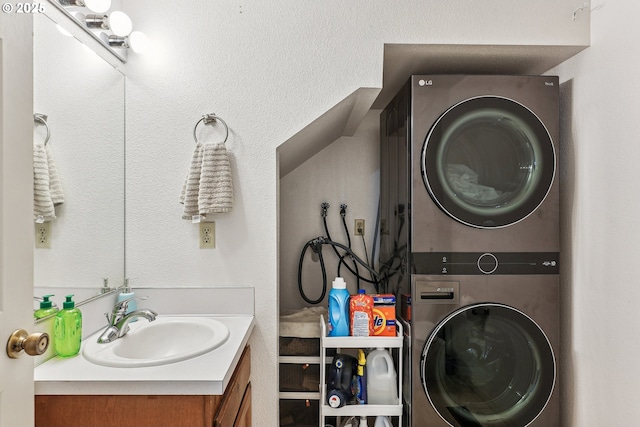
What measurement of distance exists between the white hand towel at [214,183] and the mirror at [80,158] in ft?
1.30

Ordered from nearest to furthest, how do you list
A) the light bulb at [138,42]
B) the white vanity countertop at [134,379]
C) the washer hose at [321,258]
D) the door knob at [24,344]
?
the door knob at [24,344]
the white vanity countertop at [134,379]
the light bulb at [138,42]
the washer hose at [321,258]

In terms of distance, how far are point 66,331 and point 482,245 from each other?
1.63 metres

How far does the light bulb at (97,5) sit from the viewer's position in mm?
1410

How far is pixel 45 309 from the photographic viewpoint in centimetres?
127

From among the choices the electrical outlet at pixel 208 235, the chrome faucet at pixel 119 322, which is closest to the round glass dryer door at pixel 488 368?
the electrical outlet at pixel 208 235

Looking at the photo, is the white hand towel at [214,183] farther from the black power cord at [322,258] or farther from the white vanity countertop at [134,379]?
the black power cord at [322,258]

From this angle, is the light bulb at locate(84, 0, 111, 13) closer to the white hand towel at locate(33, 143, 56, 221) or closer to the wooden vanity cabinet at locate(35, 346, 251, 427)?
the white hand towel at locate(33, 143, 56, 221)

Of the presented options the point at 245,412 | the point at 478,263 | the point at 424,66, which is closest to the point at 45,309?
the point at 245,412

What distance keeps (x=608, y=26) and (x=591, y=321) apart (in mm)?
1234

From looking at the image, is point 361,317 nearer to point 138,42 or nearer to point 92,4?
point 138,42

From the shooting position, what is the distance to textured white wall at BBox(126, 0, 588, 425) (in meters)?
1.69

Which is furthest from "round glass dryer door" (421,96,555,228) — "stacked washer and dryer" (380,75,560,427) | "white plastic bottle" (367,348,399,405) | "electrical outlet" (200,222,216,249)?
"electrical outlet" (200,222,216,249)

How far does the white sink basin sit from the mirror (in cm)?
22

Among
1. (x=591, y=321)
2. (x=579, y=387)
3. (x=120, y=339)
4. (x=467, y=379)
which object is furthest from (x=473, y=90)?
(x=120, y=339)
